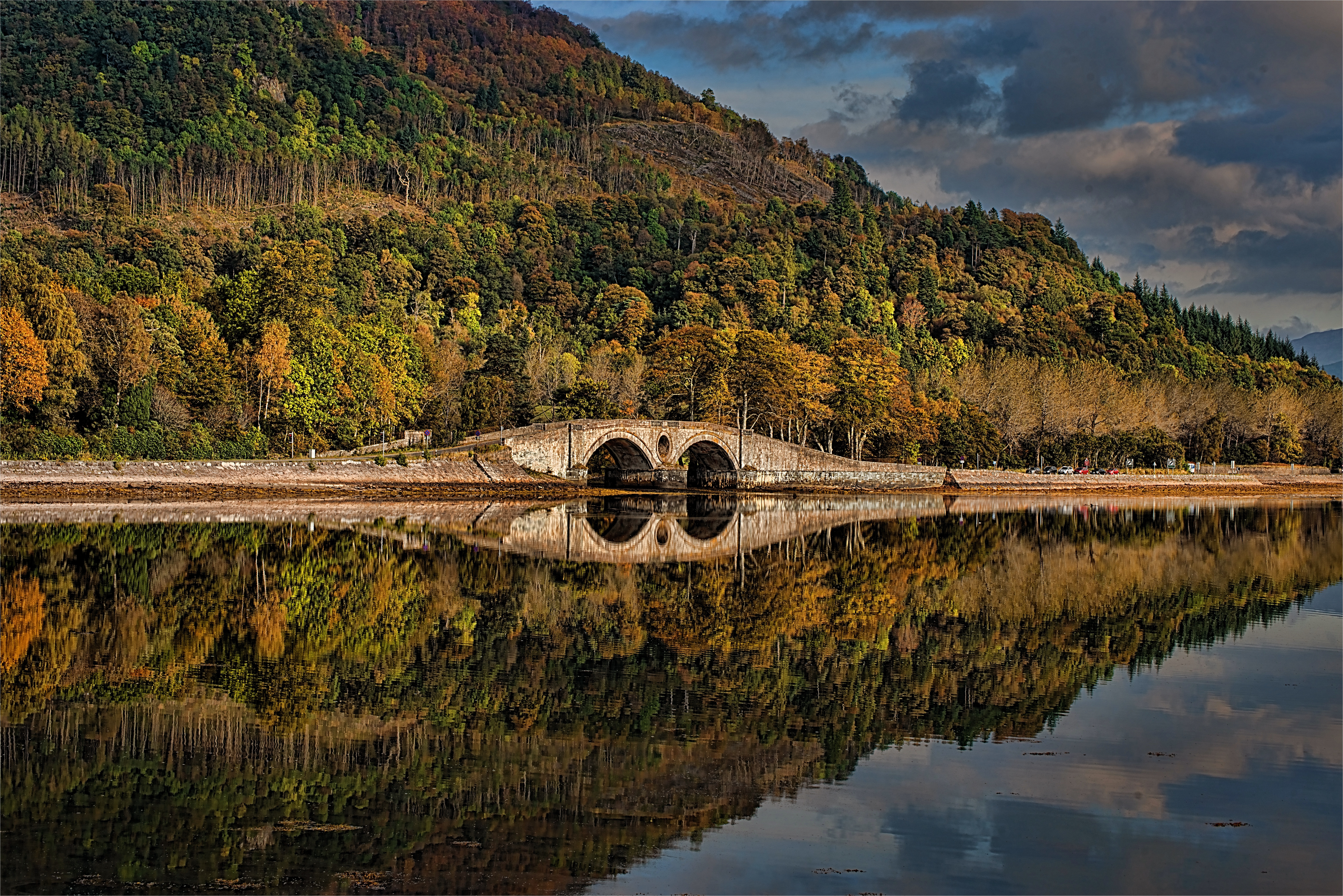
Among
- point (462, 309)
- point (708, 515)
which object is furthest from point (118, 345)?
point (462, 309)

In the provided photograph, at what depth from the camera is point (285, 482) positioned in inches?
2287

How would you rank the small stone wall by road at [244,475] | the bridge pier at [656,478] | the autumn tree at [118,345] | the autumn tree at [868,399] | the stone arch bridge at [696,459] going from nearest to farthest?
the small stone wall by road at [244,475] < the autumn tree at [118,345] < the stone arch bridge at [696,459] < the bridge pier at [656,478] < the autumn tree at [868,399]

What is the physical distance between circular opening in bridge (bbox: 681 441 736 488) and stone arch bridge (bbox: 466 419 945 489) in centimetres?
6

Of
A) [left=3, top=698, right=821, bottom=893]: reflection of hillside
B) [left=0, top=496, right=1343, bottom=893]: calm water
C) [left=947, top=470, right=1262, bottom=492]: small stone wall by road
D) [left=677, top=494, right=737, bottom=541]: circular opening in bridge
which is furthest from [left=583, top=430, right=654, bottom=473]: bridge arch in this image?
[left=3, top=698, right=821, bottom=893]: reflection of hillside

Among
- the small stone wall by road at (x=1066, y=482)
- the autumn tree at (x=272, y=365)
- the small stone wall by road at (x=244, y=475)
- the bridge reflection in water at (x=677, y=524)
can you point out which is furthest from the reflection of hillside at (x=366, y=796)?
the small stone wall by road at (x=1066, y=482)

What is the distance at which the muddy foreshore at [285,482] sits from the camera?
52250 mm

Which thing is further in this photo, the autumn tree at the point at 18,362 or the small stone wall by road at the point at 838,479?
the small stone wall by road at the point at 838,479

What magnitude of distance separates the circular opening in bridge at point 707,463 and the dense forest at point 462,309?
601 centimetres

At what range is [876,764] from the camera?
15.9 meters

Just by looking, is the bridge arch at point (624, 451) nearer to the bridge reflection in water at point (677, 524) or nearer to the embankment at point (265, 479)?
the bridge reflection in water at point (677, 524)

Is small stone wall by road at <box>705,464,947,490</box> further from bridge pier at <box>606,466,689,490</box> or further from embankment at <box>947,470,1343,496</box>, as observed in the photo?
bridge pier at <box>606,466,689,490</box>

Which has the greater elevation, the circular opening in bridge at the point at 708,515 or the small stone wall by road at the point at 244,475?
the small stone wall by road at the point at 244,475

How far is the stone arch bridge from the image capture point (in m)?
72.6

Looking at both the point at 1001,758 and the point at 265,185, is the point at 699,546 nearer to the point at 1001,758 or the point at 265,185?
the point at 1001,758
